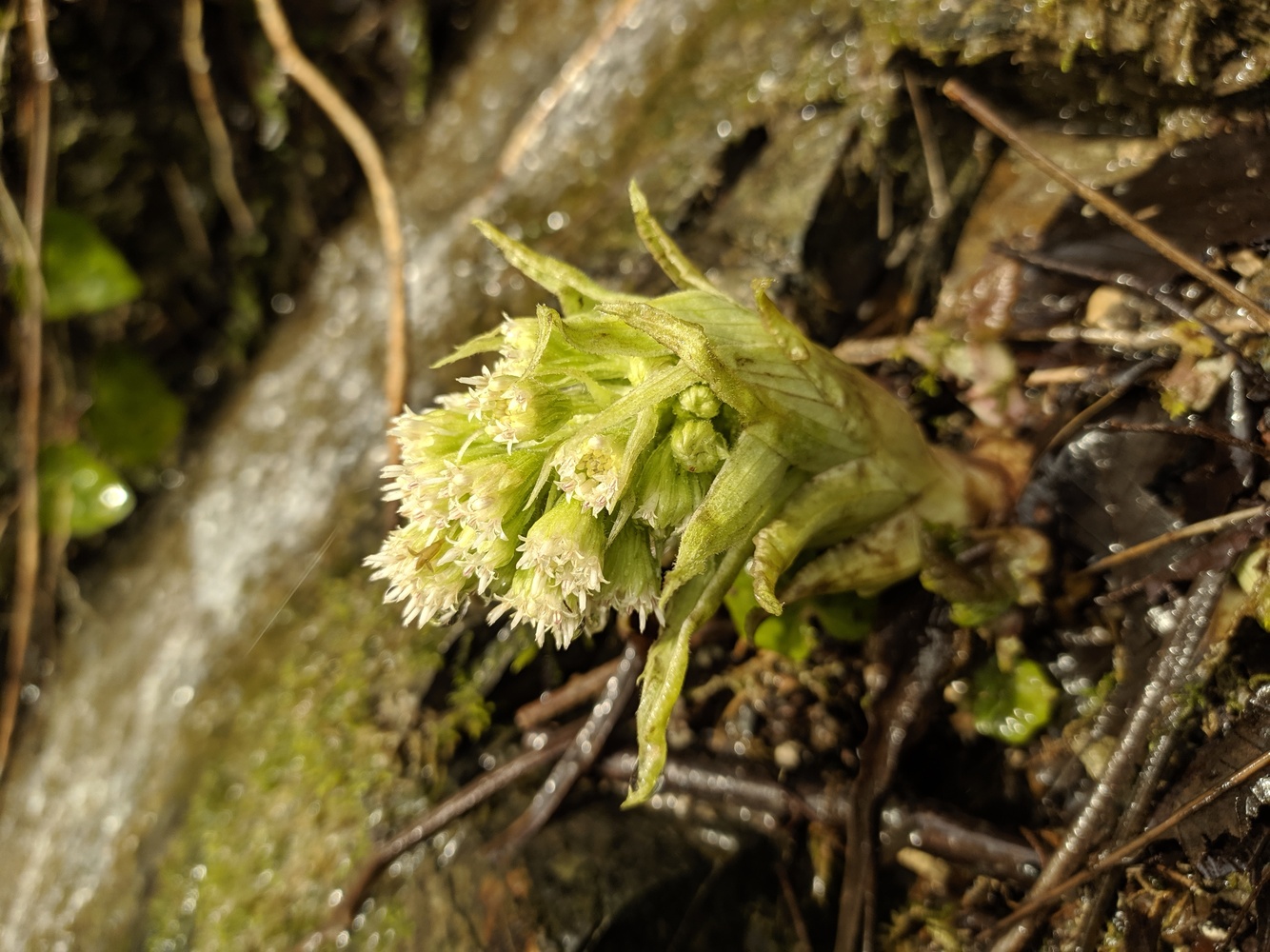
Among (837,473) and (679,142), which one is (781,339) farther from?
(679,142)

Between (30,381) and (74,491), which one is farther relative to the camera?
(74,491)

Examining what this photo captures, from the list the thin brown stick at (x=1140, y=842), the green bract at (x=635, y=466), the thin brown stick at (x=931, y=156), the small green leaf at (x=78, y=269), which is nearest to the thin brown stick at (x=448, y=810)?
the green bract at (x=635, y=466)

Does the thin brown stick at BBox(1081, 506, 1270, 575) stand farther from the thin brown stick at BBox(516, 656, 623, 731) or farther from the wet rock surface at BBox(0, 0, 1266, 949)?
the thin brown stick at BBox(516, 656, 623, 731)

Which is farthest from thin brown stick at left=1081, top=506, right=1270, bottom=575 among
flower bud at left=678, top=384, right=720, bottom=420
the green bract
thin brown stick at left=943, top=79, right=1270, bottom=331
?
flower bud at left=678, top=384, right=720, bottom=420

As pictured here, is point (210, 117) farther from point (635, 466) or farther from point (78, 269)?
point (635, 466)

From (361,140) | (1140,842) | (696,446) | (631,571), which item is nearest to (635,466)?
(696,446)

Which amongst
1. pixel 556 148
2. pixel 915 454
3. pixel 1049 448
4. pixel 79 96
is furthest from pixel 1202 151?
pixel 79 96
